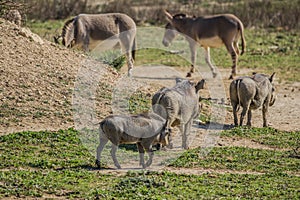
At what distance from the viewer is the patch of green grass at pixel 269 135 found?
13.2 metres

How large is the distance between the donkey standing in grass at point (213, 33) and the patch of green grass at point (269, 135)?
626cm

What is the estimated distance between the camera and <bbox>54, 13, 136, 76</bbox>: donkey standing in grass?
1888 cm

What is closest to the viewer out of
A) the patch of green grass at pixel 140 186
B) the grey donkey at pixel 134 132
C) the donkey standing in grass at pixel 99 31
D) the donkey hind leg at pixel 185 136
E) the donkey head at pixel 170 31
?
the patch of green grass at pixel 140 186

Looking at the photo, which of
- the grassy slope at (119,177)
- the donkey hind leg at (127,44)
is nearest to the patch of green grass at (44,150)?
the grassy slope at (119,177)

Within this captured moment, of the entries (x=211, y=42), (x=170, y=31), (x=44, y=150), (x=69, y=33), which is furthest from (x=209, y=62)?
(x=44, y=150)

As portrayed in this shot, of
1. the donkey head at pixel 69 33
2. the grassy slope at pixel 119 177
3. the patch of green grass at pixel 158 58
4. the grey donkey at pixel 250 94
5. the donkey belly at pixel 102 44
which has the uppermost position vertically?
the donkey head at pixel 69 33

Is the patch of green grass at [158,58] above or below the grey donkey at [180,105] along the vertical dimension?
below

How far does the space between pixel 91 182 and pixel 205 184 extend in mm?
1527

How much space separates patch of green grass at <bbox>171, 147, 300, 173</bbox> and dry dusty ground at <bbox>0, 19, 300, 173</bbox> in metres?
0.85

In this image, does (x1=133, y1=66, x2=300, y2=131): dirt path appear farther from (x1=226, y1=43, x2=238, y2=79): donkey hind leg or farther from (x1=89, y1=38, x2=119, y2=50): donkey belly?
(x1=89, y1=38, x2=119, y2=50): donkey belly

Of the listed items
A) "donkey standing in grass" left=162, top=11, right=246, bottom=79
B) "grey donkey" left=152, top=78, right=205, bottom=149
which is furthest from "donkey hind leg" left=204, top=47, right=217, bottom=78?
"grey donkey" left=152, top=78, right=205, bottom=149

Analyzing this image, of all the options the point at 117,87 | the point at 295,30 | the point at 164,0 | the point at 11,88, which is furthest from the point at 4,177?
the point at 164,0

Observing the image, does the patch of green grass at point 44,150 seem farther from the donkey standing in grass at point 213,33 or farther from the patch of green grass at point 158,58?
the patch of green grass at point 158,58

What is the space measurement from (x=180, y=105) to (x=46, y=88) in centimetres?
277
